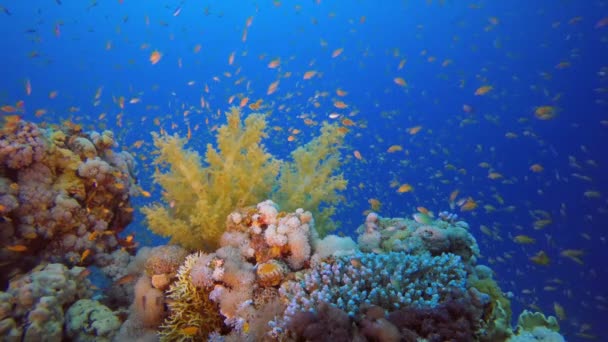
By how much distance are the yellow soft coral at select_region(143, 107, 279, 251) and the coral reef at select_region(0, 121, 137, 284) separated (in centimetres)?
200

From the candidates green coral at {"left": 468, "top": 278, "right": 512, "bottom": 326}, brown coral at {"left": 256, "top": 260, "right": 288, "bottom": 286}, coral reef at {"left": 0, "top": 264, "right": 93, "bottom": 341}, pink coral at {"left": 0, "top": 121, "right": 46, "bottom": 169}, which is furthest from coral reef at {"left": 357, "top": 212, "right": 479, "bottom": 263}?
pink coral at {"left": 0, "top": 121, "right": 46, "bottom": 169}

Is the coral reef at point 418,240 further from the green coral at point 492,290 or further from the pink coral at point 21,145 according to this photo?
the pink coral at point 21,145

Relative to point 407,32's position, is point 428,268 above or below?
below

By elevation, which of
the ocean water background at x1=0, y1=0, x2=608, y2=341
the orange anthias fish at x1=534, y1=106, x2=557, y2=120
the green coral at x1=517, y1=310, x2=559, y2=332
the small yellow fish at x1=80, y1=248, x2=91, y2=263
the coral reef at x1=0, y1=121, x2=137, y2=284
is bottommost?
the green coral at x1=517, y1=310, x2=559, y2=332

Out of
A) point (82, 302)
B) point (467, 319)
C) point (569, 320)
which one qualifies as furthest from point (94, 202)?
point (569, 320)

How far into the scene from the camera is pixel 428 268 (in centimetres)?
383

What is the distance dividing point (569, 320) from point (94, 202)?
27.5m


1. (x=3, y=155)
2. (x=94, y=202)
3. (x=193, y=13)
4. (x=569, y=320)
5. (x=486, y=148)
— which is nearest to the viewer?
(x=3, y=155)

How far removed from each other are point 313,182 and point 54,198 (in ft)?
15.0

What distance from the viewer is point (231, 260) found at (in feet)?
12.8

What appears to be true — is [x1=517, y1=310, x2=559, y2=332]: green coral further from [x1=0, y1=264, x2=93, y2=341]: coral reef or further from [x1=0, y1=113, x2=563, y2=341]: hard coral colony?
[x1=0, y1=264, x2=93, y2=341]: coral reef

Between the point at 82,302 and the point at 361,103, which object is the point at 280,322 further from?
the point at 361,103

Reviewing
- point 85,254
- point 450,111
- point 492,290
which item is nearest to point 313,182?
point 492,290

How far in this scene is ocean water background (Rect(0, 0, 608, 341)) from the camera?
20188 mm
